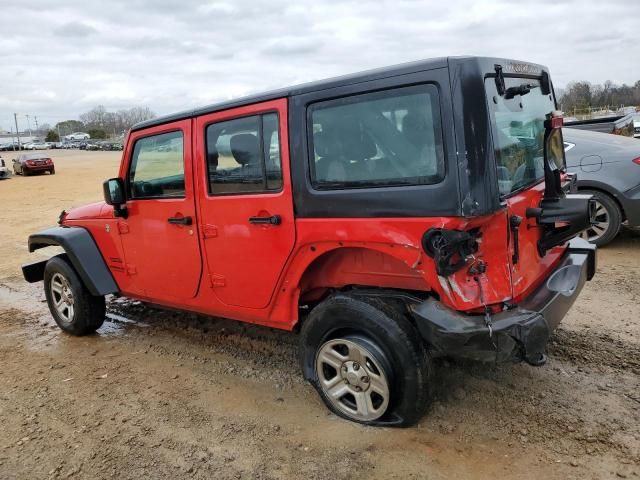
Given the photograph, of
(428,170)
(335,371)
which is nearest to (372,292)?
(335,371)

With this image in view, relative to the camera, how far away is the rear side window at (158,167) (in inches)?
157

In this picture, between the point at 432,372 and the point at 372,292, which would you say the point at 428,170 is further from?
the point at 432,372

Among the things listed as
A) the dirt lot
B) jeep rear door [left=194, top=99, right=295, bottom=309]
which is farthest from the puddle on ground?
jeep rear door [left=194, top=99, right=295, bottom=309]

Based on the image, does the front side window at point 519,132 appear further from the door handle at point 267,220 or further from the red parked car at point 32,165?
the red parked car at point 32,165

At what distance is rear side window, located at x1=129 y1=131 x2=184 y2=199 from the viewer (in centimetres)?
400

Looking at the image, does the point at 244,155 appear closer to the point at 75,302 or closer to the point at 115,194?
the point at 115,194

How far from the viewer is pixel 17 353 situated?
15.9ft

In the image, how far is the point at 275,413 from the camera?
11.3 feet

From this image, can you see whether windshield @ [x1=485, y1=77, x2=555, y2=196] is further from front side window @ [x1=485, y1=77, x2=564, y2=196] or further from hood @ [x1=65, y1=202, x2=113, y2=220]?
hood @ [x1=65, y1=202, x2=113, y2=220]

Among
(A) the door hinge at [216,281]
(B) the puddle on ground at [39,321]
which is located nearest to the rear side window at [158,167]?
(A) the door hinge at [216,281]

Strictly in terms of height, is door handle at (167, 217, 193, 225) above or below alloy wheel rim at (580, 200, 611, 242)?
above

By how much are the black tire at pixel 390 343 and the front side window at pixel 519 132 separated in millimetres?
910

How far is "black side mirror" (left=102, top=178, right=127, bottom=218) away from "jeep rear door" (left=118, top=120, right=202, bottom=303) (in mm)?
56

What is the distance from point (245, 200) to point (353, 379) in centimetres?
133
